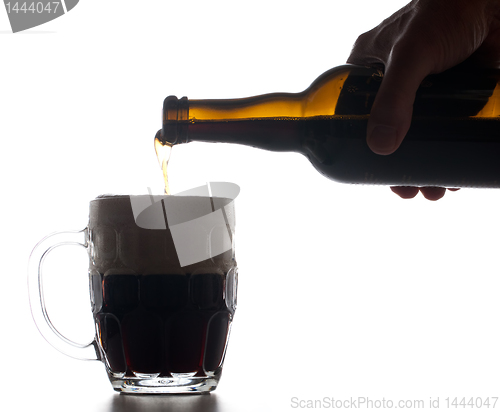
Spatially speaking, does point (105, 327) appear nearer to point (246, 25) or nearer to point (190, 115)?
point (190, 115)

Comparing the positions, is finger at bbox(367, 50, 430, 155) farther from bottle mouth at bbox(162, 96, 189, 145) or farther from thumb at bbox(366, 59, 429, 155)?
bottle mouth at bbox(162, 96, 189, 145)

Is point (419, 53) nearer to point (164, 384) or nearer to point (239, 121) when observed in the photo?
point (239, 121)

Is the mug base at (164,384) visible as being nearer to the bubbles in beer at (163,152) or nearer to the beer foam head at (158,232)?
the beer foam head at (158,232)

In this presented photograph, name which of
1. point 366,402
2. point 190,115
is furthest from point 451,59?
point 366,402

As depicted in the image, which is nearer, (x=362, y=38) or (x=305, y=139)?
(x=305, y=139)

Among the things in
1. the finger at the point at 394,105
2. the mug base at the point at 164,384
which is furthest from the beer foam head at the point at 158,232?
the finger at the point at 394,105

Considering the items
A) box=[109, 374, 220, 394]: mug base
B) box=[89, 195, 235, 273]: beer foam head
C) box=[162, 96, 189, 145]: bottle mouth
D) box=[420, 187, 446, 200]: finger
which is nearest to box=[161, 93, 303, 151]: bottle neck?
box=[162, 96, 189, 145]: bottle mouth

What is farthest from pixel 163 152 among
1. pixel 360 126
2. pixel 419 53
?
pixel 419 53
